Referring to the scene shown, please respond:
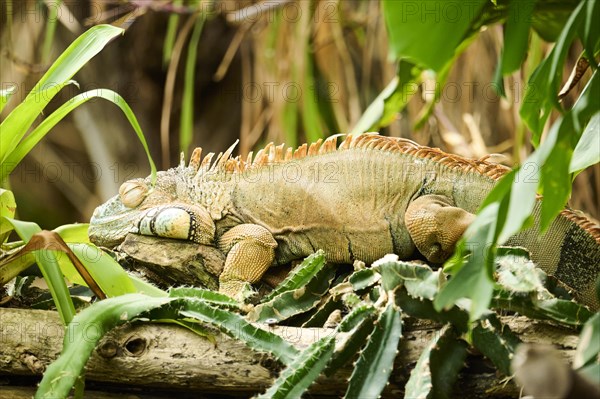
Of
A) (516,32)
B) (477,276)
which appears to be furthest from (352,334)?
(516,32)

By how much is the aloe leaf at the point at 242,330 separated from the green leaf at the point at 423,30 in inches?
34.8

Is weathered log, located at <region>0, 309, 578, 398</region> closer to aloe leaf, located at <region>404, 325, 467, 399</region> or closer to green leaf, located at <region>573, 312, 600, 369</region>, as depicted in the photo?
aloe leaf, located at <region>404, 325, 467, 399</region>

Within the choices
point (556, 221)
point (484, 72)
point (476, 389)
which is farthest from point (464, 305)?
point (484, 72)

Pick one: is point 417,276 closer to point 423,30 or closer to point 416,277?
point 416,277

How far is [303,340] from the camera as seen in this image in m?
2.02

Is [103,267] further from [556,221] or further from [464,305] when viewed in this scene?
[556,221]

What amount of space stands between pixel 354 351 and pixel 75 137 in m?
5.35

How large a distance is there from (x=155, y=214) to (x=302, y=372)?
0.99 m

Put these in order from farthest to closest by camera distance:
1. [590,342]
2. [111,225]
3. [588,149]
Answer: [111,225] → [588,149] → [590,342]

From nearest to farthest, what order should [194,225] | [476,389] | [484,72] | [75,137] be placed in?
[476,389], [194,225], [484,72], [75,137]

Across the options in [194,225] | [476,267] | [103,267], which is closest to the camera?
[476,267]

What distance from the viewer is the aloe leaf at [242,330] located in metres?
1.97

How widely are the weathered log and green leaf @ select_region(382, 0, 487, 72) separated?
2.67 feet

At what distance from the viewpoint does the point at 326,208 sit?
262 centimetres
